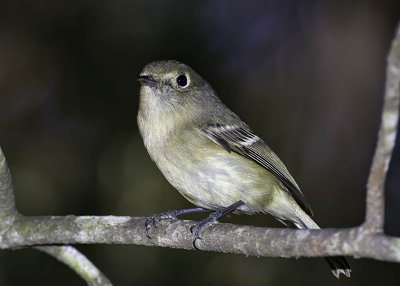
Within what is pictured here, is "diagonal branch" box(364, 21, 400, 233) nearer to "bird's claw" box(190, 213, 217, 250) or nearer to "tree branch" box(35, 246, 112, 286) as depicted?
"bird's claw" box(190, 213, 217, 250)

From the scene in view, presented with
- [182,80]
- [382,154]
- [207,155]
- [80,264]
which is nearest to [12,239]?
[80,264]

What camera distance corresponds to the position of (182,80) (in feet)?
14.0

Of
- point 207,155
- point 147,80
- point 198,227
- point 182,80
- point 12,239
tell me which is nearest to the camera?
point 198,227

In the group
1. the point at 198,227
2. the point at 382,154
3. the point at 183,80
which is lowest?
the point at 198,227

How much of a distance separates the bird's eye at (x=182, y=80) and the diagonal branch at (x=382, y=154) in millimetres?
2334

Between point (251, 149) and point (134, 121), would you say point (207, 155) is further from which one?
point (134, 121)

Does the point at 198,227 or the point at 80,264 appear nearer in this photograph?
the point at 198,227

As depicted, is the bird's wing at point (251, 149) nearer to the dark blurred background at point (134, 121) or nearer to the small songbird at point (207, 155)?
the small songbird at point (207, 155)

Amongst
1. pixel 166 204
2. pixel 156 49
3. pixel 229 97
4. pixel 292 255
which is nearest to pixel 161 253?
pixel 166 204

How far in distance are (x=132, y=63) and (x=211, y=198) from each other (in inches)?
110

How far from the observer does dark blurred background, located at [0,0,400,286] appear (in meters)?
5.59

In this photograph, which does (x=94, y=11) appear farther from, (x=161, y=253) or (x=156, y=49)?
(x=161, y=253)

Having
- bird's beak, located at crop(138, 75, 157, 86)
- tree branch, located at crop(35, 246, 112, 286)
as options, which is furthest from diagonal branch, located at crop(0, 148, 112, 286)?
bird's beak, located at crop(138, 75, 157, 86)

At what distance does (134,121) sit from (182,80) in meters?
2.06
